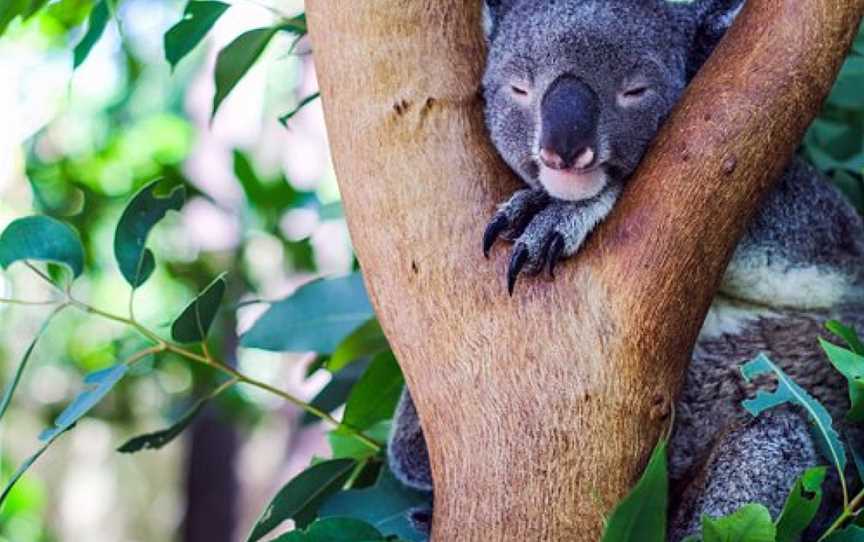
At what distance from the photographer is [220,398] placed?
393cm

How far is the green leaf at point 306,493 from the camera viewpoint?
2.03m

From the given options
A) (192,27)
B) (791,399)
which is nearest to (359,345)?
(192,27)

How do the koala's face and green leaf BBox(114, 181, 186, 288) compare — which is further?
green leaf BBox(114, 181, 186, 288)

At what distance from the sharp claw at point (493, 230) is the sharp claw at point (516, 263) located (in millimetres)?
35

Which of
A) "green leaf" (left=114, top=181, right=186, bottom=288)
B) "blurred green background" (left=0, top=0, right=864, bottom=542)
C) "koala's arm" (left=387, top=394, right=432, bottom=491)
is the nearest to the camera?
"green leaf" (left=114, top=181, right=186, bottom=288)

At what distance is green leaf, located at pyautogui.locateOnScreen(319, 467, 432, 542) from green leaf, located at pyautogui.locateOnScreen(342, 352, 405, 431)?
15 centimetres

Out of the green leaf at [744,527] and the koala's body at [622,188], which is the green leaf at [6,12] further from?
the green leaf at [744,527]

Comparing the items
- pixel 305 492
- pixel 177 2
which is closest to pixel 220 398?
pixel 177 2

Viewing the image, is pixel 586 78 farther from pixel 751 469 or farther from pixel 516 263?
pixel 751 469

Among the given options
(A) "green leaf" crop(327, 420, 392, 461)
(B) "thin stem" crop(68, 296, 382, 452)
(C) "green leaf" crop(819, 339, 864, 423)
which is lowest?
(A) "green leaf" crop(327, 420, 392, 461)

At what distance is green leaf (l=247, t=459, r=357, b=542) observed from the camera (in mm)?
2027

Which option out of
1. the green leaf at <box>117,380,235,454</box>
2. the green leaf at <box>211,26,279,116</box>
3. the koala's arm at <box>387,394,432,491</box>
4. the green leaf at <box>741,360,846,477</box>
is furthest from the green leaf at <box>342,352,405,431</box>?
the green leaf at <box>741,360,846,477</box>

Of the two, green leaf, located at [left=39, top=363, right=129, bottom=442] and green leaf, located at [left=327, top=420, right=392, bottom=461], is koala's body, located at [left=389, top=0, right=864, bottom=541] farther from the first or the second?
green leaf, located at [left=39, top=363, right=129, bottom=442]

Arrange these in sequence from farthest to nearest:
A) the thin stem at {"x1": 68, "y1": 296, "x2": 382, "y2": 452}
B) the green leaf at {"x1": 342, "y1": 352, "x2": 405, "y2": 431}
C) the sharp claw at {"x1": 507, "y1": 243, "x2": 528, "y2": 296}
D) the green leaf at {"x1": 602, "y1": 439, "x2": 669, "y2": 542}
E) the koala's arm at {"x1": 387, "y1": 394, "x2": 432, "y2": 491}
A: the green leaf at {"x1": 342, "y1": 352, "x2": 405, "y2": 431}, the koala's arm at {"x1": 387, "y1": 394, "x2": 432, "y2": 491}, the thin stem at {"x1": 68, "y1": 296, "x2": 382, "y2": 452}, the sharp claw at {"x1": 507, "y1": 243, "x2": 528, "y2": 296}, the green leaf at {"x1": 602, "y1": 439, "x2": 669, "y2": 542}
